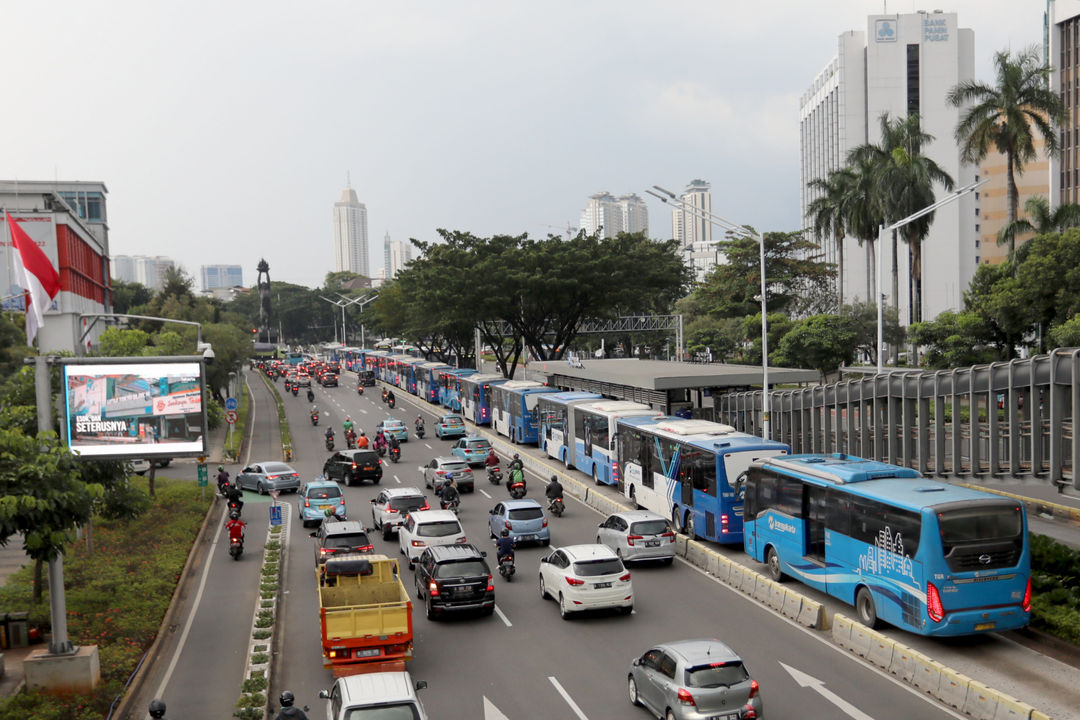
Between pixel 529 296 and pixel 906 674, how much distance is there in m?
46.2

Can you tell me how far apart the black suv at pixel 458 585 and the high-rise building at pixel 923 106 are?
Result: 82824 millimetres

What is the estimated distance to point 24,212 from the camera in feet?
177

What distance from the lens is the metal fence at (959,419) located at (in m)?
19.3

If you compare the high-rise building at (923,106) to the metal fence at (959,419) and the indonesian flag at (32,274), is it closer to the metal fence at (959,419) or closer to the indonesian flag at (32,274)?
the metal fence at (959,419)

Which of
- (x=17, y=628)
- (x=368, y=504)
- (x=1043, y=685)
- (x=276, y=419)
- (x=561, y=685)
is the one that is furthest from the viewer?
(x=276, y=419)

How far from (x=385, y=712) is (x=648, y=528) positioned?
12.3m

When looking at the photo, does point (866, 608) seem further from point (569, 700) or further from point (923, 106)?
point (923, 106)

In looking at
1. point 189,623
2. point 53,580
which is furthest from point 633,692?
point 189,623

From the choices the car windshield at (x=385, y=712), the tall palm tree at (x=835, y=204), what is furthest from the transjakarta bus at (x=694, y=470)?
the tall palm tree at (x=835, y=204)

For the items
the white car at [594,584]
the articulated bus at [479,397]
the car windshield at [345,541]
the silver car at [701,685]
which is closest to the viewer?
the silver car at [701,685]

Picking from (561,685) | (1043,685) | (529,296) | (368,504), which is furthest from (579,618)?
(529,296)

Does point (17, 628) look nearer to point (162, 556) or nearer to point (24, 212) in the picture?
point (162, 556)

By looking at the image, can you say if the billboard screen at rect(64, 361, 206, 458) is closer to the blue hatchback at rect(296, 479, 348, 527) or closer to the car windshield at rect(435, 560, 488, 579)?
the car windshield at rect(435, 560, 488, 579)

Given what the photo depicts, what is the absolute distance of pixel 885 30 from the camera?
326 feet
